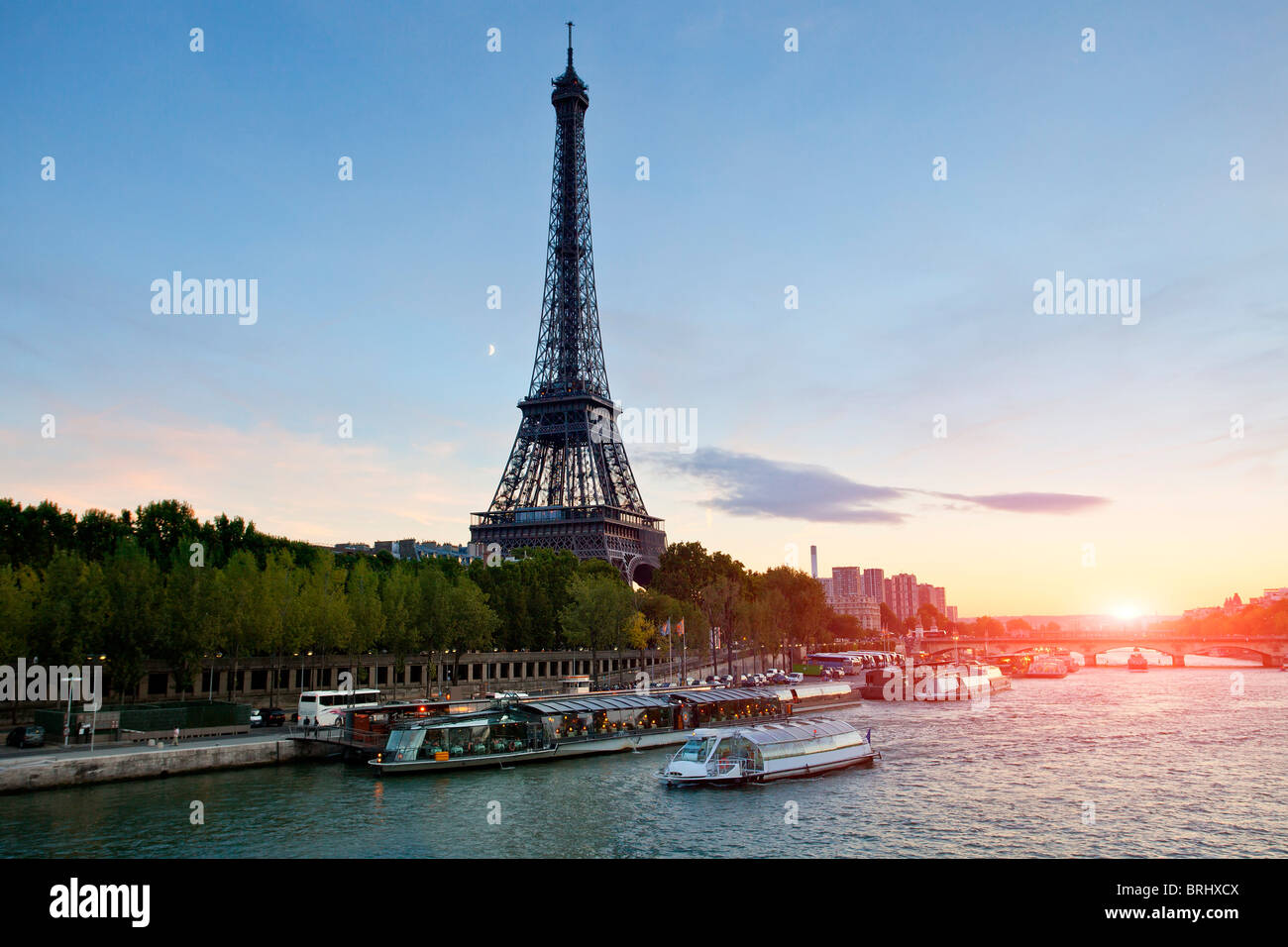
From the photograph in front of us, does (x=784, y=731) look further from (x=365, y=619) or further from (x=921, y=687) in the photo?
(x=921, y=687)

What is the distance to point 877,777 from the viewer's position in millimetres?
52156

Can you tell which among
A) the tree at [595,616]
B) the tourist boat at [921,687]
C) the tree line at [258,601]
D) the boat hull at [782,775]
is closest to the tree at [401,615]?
the tree line at [258,601]

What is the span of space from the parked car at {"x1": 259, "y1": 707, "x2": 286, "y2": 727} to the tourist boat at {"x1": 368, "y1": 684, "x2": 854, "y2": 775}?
28.5 feet

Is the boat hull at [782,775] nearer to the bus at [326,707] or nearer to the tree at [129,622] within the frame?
the bus at [326,707]

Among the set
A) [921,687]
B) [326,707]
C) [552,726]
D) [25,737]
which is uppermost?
[25,737]

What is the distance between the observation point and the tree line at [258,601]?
56844 millimetres

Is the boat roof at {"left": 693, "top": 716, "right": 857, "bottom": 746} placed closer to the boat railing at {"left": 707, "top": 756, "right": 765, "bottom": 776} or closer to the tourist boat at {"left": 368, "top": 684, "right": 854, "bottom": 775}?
the boat railing at {"left": 707, "top": 756, "right": 765, "bottom": 776}

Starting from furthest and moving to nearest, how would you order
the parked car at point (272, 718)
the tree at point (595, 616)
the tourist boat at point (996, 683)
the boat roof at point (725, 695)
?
the tourist boat at point (996, 683) < the tree at point (595, 616) < the boat roof at point (725, 695) < the parked car at point (272, 718)

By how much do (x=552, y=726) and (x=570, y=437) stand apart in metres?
109

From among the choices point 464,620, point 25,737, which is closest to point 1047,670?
point 464,620

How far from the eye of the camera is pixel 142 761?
44.8m

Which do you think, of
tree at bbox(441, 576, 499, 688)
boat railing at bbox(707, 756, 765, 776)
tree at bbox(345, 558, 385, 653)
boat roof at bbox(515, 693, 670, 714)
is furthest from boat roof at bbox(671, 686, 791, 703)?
tree at bbox(345, 558, 385, 653)

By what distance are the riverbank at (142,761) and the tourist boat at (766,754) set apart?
859 inches
